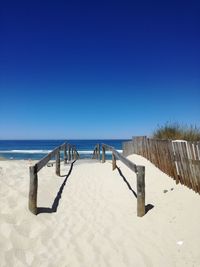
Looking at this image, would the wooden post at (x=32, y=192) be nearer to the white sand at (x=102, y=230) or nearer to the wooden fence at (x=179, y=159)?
the white sand at (x=102, y=230)

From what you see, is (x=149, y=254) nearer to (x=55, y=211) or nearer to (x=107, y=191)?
(x=55, y=211)

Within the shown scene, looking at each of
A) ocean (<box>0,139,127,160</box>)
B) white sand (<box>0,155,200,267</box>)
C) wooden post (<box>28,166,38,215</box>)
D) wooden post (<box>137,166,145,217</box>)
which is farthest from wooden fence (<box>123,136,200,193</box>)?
ocean (<box>0,139,127,160</box>)

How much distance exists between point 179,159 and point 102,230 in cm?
283

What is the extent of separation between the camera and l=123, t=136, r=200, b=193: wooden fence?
5.90 m

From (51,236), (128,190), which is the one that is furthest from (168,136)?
(51,236)

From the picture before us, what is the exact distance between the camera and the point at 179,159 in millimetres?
6852

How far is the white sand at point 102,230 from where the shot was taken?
13.0 feet

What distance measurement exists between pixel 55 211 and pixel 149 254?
2.54 metres

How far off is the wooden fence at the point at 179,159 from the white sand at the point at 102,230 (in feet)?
0.79

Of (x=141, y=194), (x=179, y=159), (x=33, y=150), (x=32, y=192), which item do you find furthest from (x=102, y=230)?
(x=33, y=150)

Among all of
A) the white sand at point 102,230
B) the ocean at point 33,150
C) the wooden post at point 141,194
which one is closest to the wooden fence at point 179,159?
the white sand at point 102,230

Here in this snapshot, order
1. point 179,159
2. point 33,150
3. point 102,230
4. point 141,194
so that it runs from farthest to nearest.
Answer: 1. point 33,150
2. point 179,159
3. point 141,194
4. point 102,230

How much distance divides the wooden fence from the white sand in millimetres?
240

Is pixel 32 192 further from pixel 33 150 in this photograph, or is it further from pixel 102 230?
pixel 33 150
